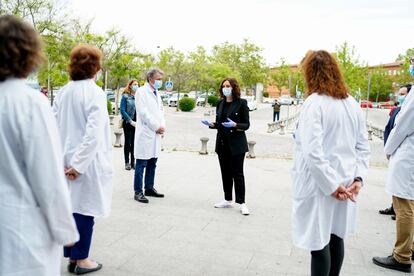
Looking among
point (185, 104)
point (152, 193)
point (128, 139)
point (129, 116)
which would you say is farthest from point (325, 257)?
point (185, 104)

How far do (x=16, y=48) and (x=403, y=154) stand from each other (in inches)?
143

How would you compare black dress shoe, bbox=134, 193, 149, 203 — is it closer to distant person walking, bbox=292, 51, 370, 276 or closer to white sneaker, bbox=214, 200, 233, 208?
white sneaker, bbox=214, 200, 233, 208

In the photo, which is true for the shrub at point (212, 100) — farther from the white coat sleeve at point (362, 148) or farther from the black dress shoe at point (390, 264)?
the white coat sleeve at point (362, 148)

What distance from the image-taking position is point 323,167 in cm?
290

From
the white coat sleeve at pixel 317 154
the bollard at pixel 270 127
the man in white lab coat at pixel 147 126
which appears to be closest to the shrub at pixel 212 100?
the bollard at pixel 270 127

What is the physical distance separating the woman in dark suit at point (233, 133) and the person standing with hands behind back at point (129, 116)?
3.33 m

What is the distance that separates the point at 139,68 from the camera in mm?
34000

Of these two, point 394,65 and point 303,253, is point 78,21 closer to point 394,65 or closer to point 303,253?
point 303,253

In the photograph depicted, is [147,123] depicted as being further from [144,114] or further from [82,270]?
[82,270]

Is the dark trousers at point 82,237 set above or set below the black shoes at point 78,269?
above

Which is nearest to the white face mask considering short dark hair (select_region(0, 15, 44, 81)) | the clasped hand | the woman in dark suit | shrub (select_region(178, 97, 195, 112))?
the woman in dark suit

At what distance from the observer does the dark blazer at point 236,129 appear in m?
5.67

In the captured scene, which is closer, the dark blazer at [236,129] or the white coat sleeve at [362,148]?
the white coat sleeve at [362,148]

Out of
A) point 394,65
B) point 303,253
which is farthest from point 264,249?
point 394,65
